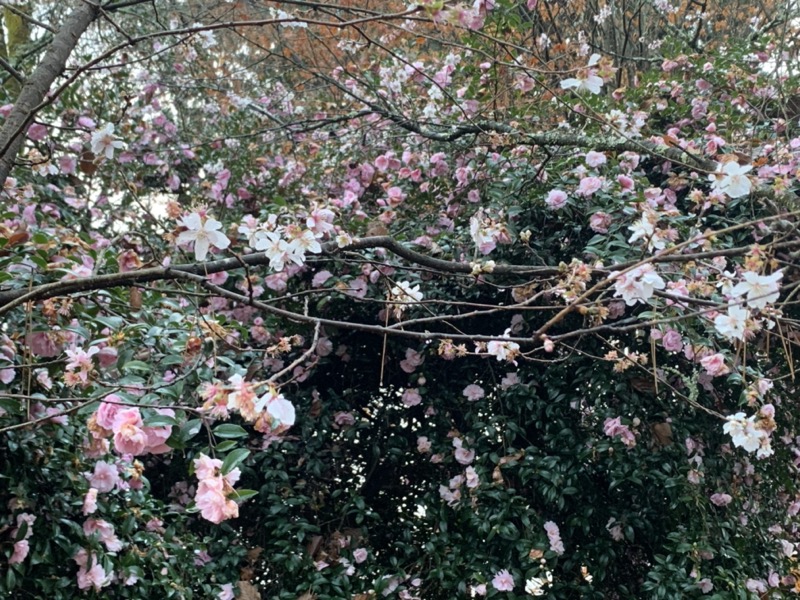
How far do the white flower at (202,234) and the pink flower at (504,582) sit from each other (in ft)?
4.95

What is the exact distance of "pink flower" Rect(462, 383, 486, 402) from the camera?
2.51 meters

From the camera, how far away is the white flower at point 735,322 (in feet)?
3.92

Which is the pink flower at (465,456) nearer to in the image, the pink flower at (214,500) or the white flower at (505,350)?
the white flower at (505,350)

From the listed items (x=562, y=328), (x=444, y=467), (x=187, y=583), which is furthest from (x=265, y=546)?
Answer: (x=562, y=328)

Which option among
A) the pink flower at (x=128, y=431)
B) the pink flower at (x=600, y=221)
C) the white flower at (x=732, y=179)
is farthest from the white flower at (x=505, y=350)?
the pink flower at (x=600, y=221)

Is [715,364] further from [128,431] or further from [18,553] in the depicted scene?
[18,553]

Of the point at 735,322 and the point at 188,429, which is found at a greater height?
the point at 735,322

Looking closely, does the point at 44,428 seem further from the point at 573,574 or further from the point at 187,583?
the point at 573,574

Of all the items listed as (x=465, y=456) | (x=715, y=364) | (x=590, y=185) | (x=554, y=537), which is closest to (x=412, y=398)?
(x=465, y=456)

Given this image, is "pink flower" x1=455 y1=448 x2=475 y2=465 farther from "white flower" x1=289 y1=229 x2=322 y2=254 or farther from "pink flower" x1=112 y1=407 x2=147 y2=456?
"pink flower" x1=112 y1=407 x2=147 y2=456

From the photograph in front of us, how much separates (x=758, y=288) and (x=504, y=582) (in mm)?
1412

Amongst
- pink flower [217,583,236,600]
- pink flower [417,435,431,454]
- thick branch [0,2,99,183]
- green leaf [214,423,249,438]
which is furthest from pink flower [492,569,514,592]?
thick branch [0,2,99,183]

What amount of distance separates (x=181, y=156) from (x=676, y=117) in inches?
104

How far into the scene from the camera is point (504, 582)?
2107 mm
